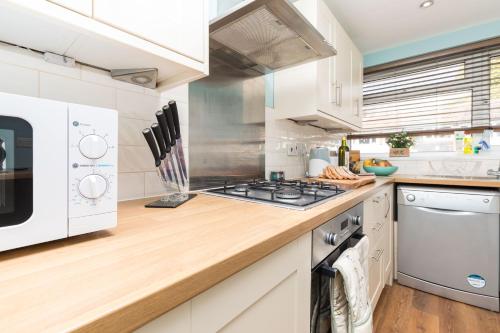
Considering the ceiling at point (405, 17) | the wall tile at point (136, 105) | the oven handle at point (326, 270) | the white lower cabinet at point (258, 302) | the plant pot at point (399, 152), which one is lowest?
the oven handle at point (326, 270)

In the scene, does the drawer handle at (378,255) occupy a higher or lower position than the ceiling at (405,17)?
lower

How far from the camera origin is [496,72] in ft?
7.00

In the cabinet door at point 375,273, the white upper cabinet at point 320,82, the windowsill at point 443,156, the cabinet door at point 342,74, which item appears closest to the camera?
the cabinet door at point 375,273

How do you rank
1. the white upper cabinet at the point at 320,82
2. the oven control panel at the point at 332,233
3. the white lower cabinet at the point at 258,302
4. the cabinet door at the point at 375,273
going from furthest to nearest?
the white upper cabinet at the point at 320,82 < the cabinet door at the point at 375,273 < the oven control panel at the point at 332,233 < the white lower cabinet at the point at 258,302

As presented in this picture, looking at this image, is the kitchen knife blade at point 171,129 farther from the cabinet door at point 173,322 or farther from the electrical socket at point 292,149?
the electrical socket at point 292,149

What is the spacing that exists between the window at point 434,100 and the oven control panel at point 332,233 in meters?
1.96

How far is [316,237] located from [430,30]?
255 centimetres

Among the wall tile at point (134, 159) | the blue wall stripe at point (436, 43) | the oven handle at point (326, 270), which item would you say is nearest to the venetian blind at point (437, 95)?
the blue wall stripe at point (436, 43)

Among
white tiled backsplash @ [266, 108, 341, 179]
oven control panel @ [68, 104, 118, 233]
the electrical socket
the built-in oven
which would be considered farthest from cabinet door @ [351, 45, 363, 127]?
oven control panel @ [68, 104, 118, 233]

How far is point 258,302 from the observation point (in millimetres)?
525

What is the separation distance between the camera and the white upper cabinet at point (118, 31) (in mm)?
500

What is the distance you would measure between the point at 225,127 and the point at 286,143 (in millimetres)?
632

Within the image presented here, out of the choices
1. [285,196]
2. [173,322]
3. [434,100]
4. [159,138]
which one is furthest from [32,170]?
[434,100]

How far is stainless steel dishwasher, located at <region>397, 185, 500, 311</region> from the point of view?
5.26ft
